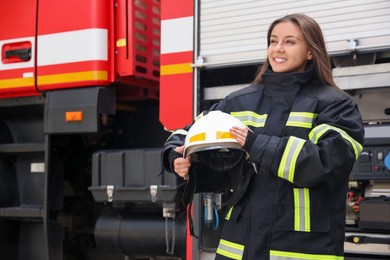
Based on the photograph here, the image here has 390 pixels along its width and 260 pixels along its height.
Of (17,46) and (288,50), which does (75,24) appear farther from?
(288,50)

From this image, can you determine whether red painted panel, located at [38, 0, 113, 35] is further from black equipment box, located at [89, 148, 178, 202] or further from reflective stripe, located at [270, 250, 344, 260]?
reflective stripe, located at [270, 250, 344, 260]

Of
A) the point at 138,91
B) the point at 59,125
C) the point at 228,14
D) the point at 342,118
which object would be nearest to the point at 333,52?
the point at 228,14

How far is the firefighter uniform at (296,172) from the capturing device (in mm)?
1608

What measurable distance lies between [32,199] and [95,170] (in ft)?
2.23

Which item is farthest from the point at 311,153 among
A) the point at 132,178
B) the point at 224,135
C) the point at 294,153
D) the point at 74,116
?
the point at 74,116

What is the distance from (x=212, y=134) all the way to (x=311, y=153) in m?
0.33

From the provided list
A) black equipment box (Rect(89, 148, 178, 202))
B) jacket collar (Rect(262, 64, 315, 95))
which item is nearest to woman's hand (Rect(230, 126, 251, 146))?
jacket collar (Rect(262, 64, 315, 95))

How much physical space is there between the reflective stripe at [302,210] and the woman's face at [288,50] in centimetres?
42

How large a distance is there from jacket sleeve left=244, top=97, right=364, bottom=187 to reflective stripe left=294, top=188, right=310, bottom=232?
0.07 m

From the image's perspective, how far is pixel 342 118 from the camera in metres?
1.67

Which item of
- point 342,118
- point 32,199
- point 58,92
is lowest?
point 32,199

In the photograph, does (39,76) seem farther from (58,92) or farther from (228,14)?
(228,14)

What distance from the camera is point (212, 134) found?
1.74 m

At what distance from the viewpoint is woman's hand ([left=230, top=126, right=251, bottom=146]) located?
1.66m
